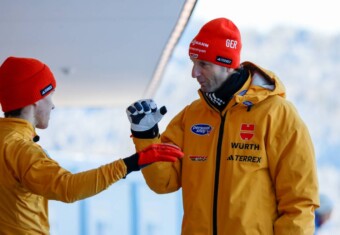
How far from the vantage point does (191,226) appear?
10.4 ft

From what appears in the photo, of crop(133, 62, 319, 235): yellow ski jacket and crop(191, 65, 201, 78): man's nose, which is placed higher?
crop(191, 65, 201, 78): man's nose

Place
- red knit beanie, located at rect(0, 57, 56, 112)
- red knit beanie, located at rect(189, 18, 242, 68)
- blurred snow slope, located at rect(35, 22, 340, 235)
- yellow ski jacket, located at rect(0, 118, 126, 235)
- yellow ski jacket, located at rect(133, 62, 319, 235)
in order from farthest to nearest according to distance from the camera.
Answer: blurred snow slope, located at rect(35, 22, 340, 235)
red knit beanie, located at rect(189, 18, 242, 68)
red knit beanie, located at rect(0, 57, 56, 112)
yellow ski jacket, located at rect(133, 62, 319, 235)
yellow ski jacket, located at rect(0, 118, 126, 235)

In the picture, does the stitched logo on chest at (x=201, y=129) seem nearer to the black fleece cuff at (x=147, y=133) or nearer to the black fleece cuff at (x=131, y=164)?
the black fleece cuff at (x=147, y=133)

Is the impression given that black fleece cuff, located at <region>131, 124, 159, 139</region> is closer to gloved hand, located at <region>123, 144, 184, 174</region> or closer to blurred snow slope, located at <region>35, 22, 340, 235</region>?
gloved hand, located at <region>123, 144, 184, 174</region>

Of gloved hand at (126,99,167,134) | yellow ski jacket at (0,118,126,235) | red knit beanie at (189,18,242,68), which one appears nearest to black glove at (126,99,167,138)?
gloved hand at (126,99,167,134)

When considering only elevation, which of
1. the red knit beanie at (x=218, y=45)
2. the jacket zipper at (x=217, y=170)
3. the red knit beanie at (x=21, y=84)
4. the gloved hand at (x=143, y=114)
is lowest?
the jacket zipper at (x=217, y=170)

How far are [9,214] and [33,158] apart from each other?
0.27 metres

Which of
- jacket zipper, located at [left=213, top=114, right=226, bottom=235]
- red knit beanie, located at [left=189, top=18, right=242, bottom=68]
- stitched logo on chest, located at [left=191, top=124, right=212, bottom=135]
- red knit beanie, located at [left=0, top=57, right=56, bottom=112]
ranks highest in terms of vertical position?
red knit beanie, located at [left=189, top=18, right=242, bottom=68]

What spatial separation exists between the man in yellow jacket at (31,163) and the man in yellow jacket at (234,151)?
0.33 m

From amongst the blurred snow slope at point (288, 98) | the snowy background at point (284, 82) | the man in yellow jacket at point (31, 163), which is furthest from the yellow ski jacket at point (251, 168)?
the snowy background at point (284, 82)

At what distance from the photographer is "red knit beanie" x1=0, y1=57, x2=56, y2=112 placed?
315cm

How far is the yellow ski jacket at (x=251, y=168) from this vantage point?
304 cm

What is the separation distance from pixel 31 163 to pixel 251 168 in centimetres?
→ 85

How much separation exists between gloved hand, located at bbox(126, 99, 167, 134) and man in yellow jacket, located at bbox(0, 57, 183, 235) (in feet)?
1.13
